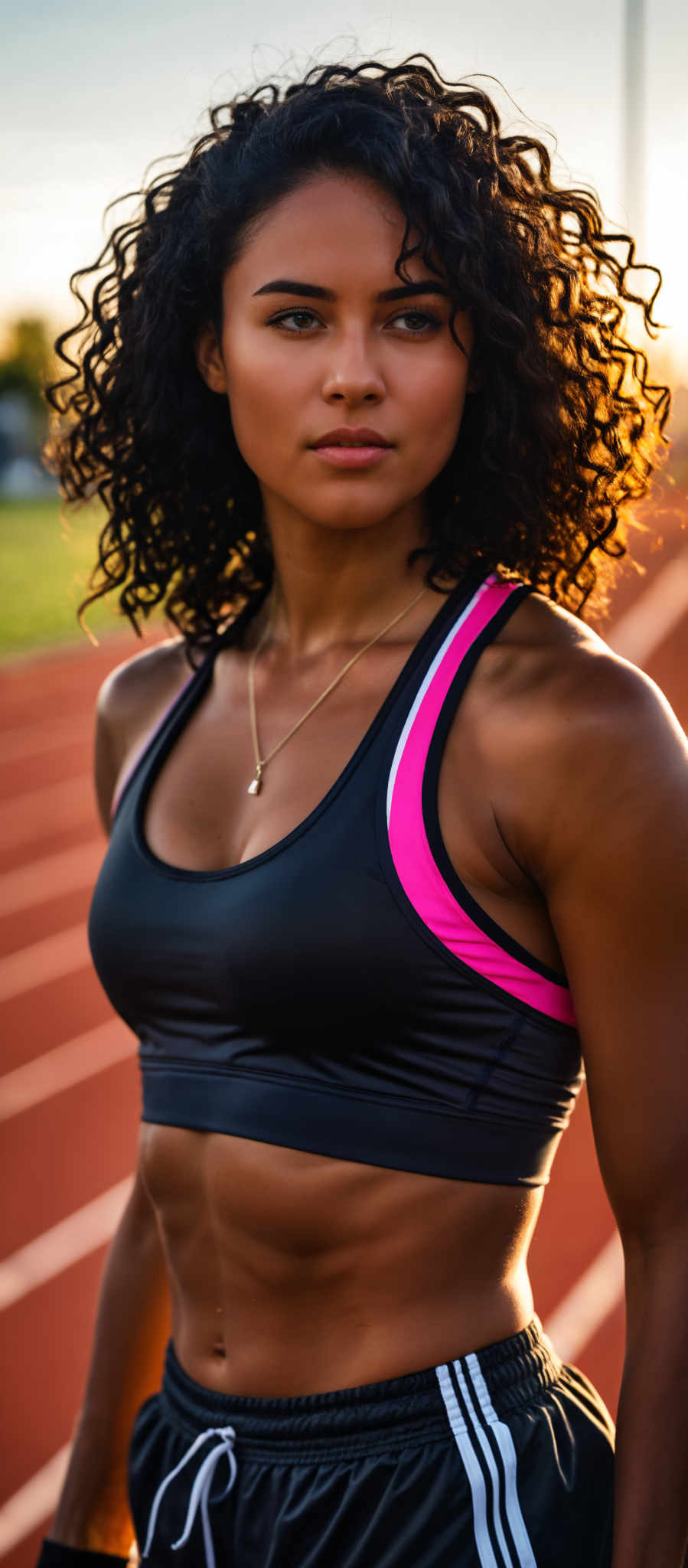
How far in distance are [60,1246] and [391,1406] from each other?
3244 millimetres

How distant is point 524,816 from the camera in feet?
4.75

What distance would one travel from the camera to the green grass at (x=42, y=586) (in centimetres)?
1798

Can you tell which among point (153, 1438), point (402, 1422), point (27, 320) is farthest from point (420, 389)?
point (27, 320)

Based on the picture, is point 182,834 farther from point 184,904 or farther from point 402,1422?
point 402,1422

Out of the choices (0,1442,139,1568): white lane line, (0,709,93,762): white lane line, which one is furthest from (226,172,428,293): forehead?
(0,709,93,762): white lane line

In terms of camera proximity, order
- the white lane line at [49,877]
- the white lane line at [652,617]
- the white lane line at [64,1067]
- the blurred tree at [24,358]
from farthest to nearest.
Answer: the blurred tree at [24,358]
the white lane line at [652,617]
the white lane line at [49,877]
the white lane line at [64,1067]

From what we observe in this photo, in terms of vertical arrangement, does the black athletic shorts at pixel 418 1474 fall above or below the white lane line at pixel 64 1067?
above

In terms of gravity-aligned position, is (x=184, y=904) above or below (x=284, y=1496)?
above

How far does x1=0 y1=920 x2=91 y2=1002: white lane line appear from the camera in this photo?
6781 mm

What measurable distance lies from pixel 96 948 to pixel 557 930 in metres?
0.61

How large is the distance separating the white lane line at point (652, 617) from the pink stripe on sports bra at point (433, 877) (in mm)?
10756

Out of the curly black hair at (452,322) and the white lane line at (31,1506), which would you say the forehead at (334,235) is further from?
the white lane line at (31,1506)

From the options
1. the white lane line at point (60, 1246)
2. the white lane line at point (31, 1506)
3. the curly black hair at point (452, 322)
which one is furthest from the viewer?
the white lane line at point (60, 1246)

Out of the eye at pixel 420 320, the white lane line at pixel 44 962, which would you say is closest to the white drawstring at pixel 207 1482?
the eye at pixel 420 320
